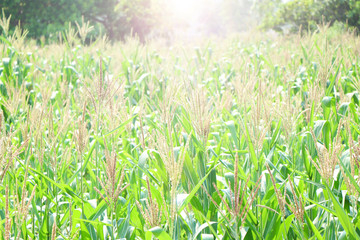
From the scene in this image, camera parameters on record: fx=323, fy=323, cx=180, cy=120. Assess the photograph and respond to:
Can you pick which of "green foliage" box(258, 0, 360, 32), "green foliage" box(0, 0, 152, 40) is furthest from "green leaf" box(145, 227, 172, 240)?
"green foliage" box(0, 0, 152, 40)

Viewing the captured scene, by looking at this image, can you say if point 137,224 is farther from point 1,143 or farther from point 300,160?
point 300,160

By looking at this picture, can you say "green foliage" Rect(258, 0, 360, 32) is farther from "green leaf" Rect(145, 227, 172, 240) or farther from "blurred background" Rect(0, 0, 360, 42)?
"green leaf" Rect(145, 227, 172, 240)

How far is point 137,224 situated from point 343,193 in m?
0.99

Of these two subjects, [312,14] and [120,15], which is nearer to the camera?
[312,14]

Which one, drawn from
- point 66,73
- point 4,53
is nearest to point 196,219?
point 66,73

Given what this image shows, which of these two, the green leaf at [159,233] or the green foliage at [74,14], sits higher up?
the green foliage at [74,14]

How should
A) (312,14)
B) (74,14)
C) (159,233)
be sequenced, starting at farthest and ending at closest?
(74,14), (312,14), (159,233)

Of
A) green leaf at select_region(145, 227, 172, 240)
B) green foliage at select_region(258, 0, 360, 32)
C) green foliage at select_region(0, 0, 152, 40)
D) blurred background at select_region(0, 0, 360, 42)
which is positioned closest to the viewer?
green leaf at select_region(145, 227, 172, 240)

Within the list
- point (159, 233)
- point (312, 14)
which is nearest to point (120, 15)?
point (312, 14)

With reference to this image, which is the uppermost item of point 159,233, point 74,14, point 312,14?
point 74,14

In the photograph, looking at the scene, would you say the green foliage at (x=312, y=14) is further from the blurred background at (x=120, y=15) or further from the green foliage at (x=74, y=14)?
the green foliage at (x=74, y=14)

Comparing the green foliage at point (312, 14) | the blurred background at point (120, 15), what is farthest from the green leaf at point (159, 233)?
the blurred background at point (120, 15)

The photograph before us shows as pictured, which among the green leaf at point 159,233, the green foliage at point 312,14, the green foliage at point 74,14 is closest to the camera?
the green leaf at point 159,233

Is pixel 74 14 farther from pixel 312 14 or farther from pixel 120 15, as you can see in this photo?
pixel 312 14
